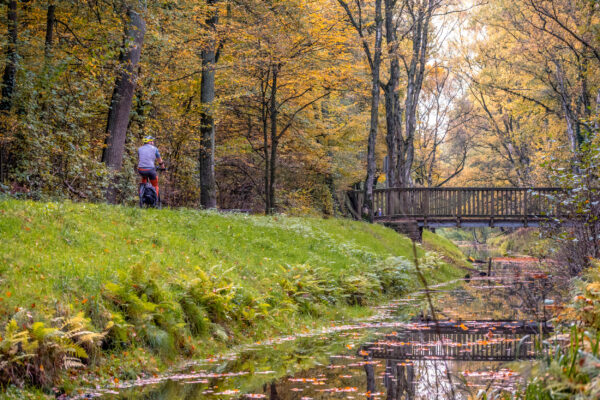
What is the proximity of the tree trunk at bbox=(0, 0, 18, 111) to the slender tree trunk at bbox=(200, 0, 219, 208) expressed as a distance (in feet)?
19.4

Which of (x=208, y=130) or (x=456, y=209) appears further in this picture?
(x=456, y=209)

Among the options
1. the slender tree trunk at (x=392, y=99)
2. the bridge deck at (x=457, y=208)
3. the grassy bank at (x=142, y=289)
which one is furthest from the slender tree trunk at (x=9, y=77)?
the bridge deck at (x=457, y=208)

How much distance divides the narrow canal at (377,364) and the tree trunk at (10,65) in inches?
378

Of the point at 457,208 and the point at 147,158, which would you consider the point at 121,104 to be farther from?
the point at 457,208

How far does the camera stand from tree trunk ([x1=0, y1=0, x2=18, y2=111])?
1519 centimetres

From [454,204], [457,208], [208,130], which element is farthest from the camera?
[457,208]

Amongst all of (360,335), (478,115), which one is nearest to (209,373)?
(360,335)

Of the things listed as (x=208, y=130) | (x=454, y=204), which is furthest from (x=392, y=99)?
(x=208, y=130)

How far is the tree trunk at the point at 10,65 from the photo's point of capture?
49.8 ft

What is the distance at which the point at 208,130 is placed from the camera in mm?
20734

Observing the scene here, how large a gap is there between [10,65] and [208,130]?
6837mm

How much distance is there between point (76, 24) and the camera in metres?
19.0

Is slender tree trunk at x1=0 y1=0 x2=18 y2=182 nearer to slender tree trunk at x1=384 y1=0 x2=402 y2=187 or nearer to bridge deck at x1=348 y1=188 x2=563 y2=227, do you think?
slender tree trunk at x1=384 y1=0 x2=402 y2=187

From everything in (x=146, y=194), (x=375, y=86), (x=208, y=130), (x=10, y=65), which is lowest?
(x=146, y=194)
